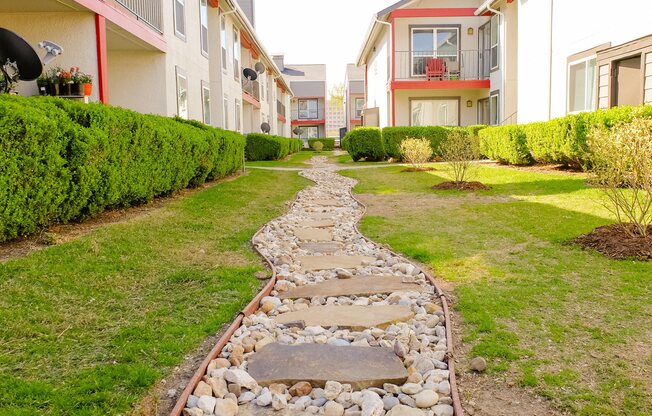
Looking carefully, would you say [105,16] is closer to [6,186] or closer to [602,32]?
[6,186]

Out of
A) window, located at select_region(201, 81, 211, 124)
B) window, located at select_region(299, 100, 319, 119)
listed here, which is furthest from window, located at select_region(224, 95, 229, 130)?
window, located at select_region(299, 100, 319, 119)

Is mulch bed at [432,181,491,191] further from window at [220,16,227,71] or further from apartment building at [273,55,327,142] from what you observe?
apartment building at [273,55,327,142]

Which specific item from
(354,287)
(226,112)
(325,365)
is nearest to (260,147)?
(226,112)

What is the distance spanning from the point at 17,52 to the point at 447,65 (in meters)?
18.2

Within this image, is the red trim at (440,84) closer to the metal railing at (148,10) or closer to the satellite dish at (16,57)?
the metal railing at (148,10)

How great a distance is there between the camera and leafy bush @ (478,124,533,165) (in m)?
14.5

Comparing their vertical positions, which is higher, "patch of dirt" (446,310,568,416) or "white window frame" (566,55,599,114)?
"white window frame" (566,55,599,114)

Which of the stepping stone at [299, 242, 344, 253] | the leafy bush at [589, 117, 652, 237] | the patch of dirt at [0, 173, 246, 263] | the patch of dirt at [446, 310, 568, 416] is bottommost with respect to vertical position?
the patch of dirt at [446, 310, 568, 416]

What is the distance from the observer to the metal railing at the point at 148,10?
35.9 feet

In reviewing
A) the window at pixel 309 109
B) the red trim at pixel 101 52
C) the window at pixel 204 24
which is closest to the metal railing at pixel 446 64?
the window at pixel 204 24

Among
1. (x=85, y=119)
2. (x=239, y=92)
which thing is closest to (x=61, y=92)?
(x=85, y=119)

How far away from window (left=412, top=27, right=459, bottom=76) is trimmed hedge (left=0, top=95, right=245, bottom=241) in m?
16.3

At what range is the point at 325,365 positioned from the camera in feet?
9.70

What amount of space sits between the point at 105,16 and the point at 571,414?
9590 mm
